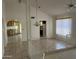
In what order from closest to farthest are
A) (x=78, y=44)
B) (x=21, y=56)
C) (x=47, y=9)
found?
1. (x=78, y=44)
2. (x=21, y=56)
3. (x=47, y=9)

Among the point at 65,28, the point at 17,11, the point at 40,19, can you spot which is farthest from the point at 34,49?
the point at 17,11

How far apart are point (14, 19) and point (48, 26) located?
124 inches

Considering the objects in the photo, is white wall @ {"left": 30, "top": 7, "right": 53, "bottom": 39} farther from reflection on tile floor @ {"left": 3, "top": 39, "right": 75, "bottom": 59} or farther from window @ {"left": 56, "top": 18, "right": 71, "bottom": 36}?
window @ {"left": 56, "top": 18, "right": 71, "bottom": 36}

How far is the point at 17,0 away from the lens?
7191 millimetres

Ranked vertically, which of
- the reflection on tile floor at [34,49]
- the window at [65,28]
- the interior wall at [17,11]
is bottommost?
the reflection on tile floor at [34,49]

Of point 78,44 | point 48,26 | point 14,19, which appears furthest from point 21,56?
point 78,44

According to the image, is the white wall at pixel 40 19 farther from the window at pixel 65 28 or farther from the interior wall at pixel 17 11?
the interior wall at pixel 17 11

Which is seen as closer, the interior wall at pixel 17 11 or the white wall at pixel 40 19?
the white wall at pixel 40 19

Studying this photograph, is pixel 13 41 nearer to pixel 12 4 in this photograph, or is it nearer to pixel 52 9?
pixel 12 4

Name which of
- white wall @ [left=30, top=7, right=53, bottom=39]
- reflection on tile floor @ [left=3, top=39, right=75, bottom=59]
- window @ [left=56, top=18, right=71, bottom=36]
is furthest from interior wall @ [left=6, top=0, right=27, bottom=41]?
window @ [left=56, top=18, right=71, bottom=36]

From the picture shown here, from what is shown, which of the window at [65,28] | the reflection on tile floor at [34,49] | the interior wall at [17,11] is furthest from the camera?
the interior wall at [17,11]

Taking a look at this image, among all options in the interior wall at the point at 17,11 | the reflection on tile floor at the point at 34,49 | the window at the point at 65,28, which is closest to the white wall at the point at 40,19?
the reflection on tile floor at the point at 34,49

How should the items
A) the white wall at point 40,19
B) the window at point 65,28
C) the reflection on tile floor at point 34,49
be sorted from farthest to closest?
the white wall at point 40,19, the reflection on tile floor at point 34,49, the window at point 65,28

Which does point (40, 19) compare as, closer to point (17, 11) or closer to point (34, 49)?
point (17, 11)
